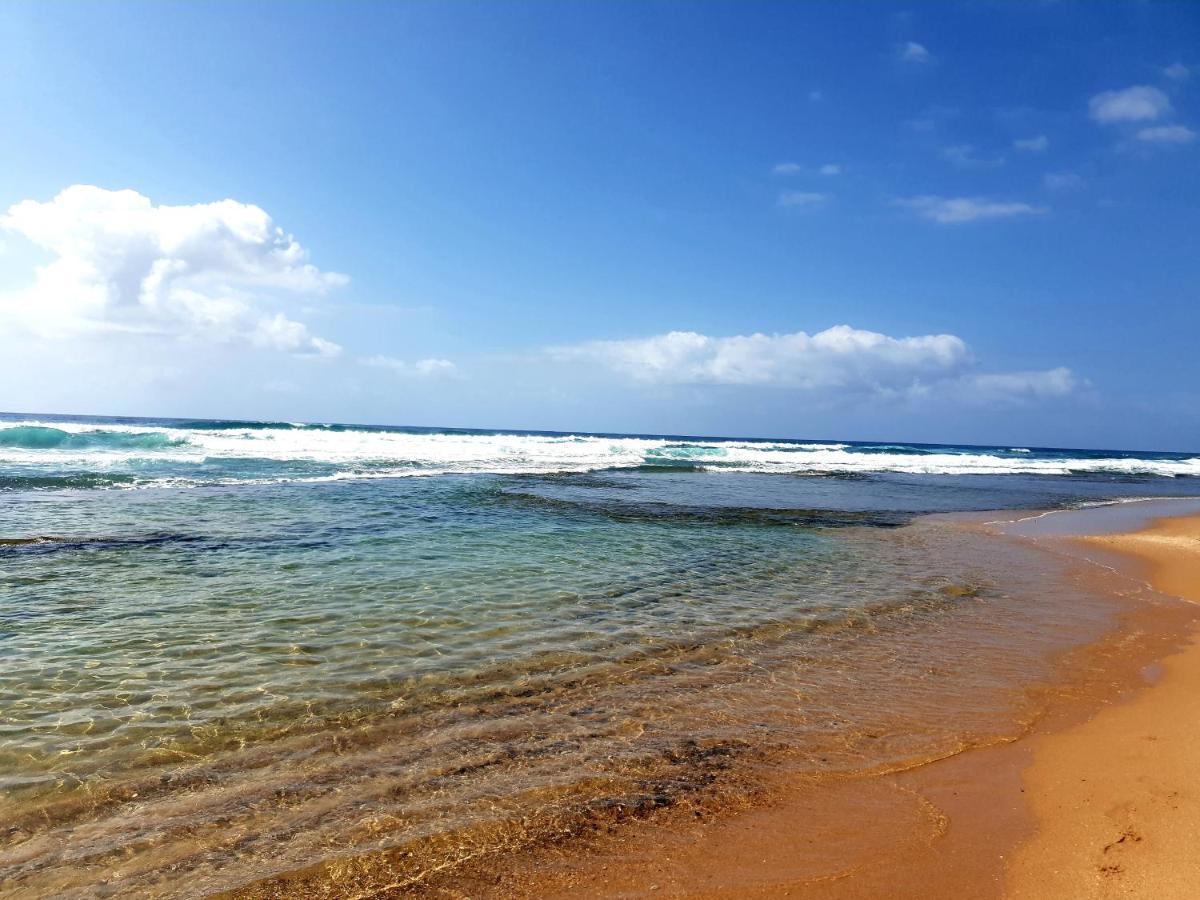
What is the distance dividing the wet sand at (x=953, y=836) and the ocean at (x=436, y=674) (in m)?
0.24

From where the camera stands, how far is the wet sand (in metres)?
3.01

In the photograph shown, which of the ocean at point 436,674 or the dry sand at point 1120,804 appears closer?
the dry sand at point 1120,804

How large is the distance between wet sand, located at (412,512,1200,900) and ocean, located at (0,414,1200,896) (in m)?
0.24

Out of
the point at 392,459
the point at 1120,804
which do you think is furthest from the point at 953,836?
the point at 392,459

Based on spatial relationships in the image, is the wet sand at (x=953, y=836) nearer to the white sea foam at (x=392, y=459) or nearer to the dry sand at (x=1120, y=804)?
the dry sand at (x=1120, y=804)

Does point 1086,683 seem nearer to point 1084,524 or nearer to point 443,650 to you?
point 443,650

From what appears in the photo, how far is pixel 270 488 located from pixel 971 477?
36729 mm

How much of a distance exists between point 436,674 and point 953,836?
3.74 metres

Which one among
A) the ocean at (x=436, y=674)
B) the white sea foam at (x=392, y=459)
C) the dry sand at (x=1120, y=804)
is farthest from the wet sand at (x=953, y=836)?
the white sea foam at (x=392, y=459)

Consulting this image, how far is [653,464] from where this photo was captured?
37.0 metres

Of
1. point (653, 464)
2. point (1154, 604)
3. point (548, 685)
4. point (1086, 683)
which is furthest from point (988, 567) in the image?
point (653, 464)

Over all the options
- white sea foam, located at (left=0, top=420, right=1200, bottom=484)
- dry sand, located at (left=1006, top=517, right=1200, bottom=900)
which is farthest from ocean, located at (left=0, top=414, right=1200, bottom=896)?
white sea foam, located at (left=0, top=420, right=1200, bottom=484)

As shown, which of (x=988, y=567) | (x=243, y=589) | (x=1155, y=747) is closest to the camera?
(x=1155, y=747)

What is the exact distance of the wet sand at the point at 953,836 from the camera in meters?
3.01
